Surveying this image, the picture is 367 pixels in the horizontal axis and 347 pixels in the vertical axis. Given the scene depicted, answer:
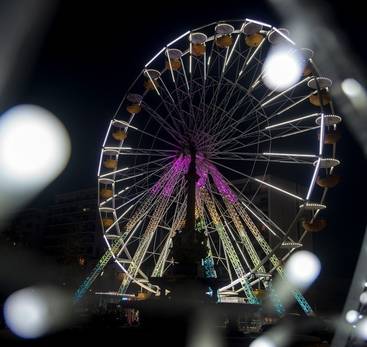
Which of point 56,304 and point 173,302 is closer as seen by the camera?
point 173,302

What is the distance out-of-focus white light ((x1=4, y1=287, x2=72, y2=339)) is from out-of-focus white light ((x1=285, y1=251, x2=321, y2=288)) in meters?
24.0

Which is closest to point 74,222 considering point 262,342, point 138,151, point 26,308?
point 26,308

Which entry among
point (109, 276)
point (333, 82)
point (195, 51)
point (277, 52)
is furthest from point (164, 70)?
point (109, 276)

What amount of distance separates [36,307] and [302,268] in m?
33.0

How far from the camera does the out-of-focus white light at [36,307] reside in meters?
25.6

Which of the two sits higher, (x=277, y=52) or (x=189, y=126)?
(x=277, y=52)

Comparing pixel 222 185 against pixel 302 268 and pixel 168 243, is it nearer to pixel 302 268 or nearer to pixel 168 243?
pixel 168 243

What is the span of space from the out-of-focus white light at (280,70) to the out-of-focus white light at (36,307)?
16870 millimetres

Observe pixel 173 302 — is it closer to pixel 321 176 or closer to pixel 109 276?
pixel 321 176

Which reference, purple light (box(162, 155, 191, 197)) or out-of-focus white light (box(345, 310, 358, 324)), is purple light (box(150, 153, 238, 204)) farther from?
out-of-focus white light (box(345, 310, 358, 324))

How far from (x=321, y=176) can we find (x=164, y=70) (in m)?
10.7

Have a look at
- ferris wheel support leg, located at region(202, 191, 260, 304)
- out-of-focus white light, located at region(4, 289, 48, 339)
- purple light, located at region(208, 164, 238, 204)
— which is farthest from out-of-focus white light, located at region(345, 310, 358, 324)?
out-of-focus white light, located at region(4, 289, 48, 339)

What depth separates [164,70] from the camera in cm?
2581

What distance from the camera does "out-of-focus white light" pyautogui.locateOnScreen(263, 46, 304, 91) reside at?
2275 cm
